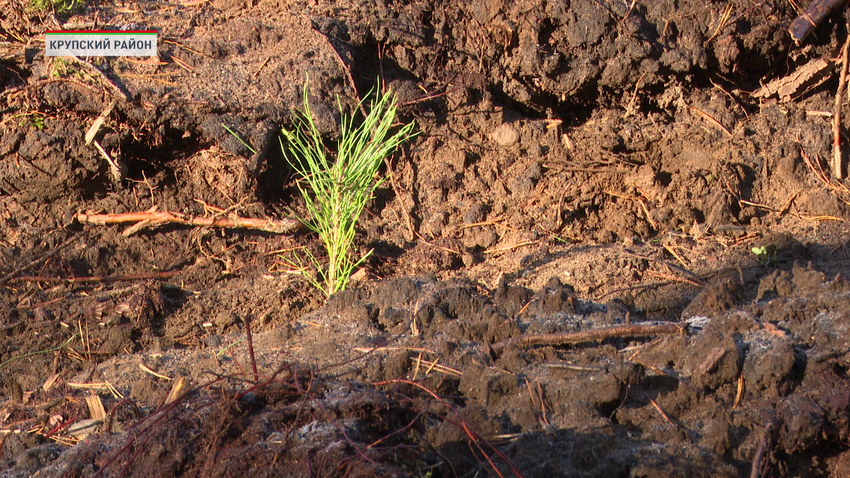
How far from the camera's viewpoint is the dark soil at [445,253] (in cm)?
218

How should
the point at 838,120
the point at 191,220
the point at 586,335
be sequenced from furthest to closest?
the point at 838,120 < the point at 191,220 < the point at 586,335

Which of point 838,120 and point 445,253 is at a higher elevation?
point 838,120

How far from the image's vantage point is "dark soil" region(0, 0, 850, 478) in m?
2.18

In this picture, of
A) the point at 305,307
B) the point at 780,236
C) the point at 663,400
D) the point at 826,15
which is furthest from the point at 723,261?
the point at 305,307

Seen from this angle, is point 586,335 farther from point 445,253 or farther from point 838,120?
point 838,120

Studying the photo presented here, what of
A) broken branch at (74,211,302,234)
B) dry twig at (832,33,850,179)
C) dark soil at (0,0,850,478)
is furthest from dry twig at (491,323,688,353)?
dry twig at (832,33,850,179)

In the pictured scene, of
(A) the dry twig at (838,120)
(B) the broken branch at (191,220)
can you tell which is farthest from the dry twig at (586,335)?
(A) the dry twig at (838,120)

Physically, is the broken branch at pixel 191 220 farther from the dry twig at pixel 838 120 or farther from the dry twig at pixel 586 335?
the dry twig at pixel 838 120

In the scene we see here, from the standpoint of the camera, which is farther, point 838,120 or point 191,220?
point 838,120

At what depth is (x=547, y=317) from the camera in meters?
2.80

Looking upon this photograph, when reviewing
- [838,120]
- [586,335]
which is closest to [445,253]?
[586,335]

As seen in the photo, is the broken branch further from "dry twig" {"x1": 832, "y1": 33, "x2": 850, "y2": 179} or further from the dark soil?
"dry twig" {"x1": 832, "y1": 33, "x2": 850, "y2": 179}

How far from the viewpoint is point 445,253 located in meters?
3.76

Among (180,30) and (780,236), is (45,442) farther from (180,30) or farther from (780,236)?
(780,236)
